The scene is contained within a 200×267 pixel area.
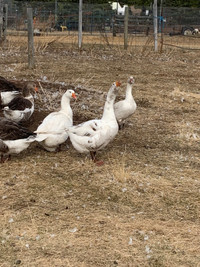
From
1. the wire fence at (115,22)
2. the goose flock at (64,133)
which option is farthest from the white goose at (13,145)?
the wire fence at (115,22)

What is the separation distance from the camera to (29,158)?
6242 millimetres

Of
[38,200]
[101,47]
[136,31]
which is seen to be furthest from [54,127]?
[136,31]

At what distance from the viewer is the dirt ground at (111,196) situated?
3.91 metres

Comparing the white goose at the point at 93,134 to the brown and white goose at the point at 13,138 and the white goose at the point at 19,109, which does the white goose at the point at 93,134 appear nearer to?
the brown and white goose at the point at 13,138

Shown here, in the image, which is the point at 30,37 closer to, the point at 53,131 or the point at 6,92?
the point at 6,92

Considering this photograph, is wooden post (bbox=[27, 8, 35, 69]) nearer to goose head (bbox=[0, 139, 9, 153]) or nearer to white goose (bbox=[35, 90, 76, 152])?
white goose (bbox=[35, 90, 76, 152])

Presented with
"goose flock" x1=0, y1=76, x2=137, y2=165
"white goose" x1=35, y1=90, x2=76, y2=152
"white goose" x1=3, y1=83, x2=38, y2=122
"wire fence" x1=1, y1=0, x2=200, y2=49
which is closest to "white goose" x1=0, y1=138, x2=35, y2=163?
"goose flock" x1=0, y1=76, x2=137, y2=165

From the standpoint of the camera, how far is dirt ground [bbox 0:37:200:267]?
391cm

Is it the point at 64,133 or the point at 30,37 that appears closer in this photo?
the point at 64,133

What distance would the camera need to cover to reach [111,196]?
16.7 ft

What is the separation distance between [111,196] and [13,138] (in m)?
1.76

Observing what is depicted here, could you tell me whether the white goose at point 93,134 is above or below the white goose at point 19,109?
below

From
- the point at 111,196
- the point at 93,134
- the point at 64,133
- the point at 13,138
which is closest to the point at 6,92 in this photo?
the point at 64,133

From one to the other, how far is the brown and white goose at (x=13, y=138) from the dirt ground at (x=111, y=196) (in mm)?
270
